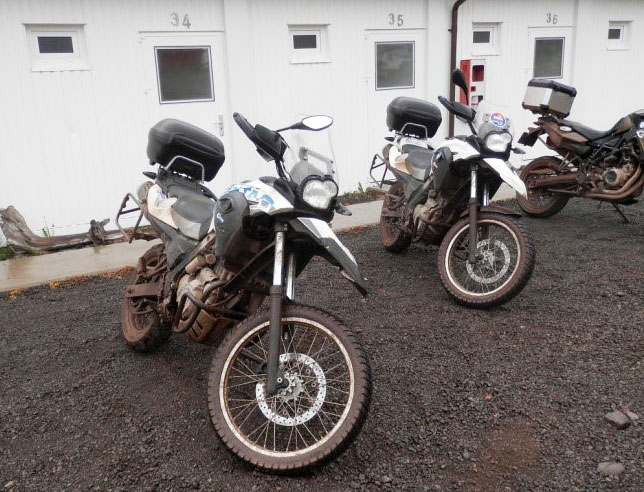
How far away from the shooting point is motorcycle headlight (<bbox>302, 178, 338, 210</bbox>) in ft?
8.18

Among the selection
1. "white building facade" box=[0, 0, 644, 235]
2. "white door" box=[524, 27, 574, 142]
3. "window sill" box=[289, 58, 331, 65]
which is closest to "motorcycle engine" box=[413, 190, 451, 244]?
"white building facade" box=[0, 0, 644, 235]

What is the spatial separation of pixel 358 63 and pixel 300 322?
5950mm

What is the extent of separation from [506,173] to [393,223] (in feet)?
5.04

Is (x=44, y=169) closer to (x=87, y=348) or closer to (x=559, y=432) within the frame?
(x=87, y=348)

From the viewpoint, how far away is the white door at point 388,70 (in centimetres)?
789

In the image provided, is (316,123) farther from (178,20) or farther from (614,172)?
(178,20)

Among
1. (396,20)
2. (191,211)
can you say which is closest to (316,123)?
(191,211)

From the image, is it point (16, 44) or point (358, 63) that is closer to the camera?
point (16, 44)

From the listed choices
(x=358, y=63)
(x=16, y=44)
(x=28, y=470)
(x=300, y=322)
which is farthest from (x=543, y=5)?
(x=28, y=470)

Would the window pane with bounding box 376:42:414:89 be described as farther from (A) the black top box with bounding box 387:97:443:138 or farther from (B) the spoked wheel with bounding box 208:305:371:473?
(B) the spoked wheel with bounding box 208:305:371:473

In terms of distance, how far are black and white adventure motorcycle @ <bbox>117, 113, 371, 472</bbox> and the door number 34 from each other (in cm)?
420

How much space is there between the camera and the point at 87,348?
376 centimetres

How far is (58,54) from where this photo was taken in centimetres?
613

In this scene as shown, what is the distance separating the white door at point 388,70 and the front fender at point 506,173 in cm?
407
